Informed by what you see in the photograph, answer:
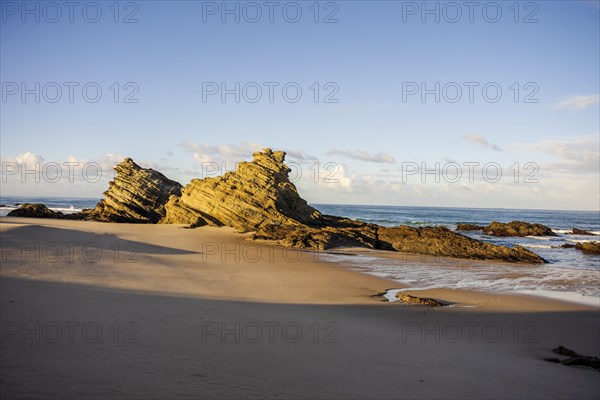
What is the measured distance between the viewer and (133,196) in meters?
30.2

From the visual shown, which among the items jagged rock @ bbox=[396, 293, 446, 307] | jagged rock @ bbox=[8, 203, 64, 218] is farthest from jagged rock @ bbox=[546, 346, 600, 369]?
jagged rock @ bbox=[8, 203, 64, 218]

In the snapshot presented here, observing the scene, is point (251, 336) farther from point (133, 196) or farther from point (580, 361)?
point (133, 196)

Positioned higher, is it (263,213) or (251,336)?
(263,213)

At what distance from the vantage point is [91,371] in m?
3.98

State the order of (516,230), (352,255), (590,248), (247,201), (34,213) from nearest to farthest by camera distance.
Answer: (352,255) < (247,201) < (590,248) < (34,213) < (516,230)

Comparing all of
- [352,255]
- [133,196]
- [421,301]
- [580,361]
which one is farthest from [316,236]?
[133,196]

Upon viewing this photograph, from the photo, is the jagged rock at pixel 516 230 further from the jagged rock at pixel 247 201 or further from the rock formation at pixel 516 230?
the jagged rock at pixel 247 201

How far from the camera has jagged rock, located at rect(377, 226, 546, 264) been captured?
68.3 ft

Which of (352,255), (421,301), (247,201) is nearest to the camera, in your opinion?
(421,301)

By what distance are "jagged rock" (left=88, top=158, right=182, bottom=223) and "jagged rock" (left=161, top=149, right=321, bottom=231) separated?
3233 millimetres

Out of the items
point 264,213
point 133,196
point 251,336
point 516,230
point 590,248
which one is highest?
point 133,196

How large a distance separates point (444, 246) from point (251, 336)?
17.9 metres

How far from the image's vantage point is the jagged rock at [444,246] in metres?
20.8

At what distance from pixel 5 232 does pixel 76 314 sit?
9204 mm
